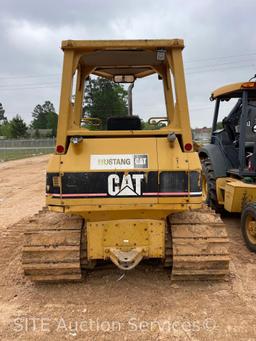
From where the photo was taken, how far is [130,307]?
3.73 metres

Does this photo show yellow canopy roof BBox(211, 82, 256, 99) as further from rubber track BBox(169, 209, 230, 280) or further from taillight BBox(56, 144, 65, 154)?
taillight BBox(56, 144, 65, 154)

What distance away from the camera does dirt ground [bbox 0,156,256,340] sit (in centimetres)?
329

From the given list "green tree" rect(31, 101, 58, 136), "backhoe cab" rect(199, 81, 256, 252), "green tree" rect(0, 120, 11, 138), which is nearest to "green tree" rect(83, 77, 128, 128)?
"backhoe cab" rect(199, 81, 256, 252)

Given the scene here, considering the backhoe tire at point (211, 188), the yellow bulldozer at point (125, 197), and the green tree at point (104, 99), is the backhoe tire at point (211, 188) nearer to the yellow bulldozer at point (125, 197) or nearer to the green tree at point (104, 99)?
the green tree at point (104, 99)

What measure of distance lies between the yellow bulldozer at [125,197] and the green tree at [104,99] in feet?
3.59

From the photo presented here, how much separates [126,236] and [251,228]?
2.26 m

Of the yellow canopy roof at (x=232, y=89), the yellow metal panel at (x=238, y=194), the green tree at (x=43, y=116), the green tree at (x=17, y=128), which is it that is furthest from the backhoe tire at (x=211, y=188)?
the green tree at (x=43, y=116)

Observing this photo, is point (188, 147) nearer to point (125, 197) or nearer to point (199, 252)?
point (125, 197)

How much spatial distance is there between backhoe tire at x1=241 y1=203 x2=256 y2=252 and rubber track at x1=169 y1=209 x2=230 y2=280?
4.41 ft

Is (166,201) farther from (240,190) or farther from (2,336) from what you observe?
(240,190)

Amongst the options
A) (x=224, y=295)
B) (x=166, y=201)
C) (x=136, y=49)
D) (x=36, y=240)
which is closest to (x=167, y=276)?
(x=224, y=295)

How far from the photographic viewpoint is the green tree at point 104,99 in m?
5.30

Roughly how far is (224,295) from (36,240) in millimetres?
2014

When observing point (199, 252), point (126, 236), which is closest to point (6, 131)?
point (126, 236)
